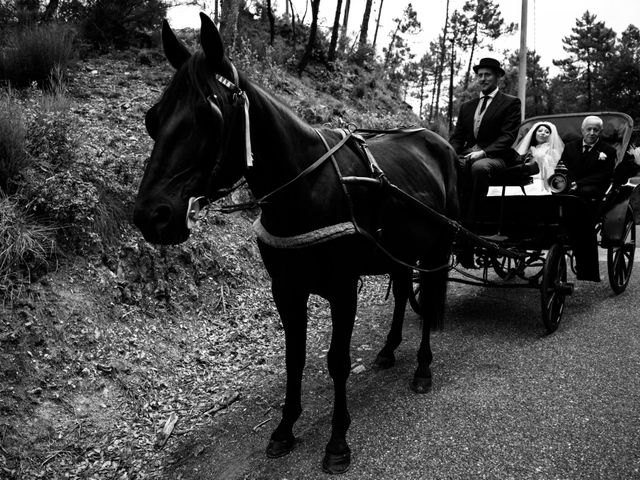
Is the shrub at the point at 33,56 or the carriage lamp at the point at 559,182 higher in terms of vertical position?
the shrub at the point at 33,56

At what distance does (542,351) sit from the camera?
4422 mm

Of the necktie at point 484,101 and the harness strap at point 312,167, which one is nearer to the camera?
the harness strap at point 312,167

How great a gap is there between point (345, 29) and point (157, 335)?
19.2 meters

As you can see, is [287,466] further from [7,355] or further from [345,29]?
[345,29]

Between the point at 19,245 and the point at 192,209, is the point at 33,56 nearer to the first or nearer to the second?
the point at 19,245

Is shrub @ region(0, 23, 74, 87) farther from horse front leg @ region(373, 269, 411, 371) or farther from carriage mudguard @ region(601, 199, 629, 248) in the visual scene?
carriage mudguard @ region(601, 199, 629, 248)

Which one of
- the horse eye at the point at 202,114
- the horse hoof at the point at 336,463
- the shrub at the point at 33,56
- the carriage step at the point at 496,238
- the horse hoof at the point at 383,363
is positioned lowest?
the horse hoof at the point at 383,363

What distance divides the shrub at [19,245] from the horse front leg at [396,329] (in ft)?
9.60

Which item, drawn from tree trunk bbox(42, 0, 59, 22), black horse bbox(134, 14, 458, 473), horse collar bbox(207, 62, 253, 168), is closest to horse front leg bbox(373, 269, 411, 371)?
black horse bbox(134, 14, 458, 473)

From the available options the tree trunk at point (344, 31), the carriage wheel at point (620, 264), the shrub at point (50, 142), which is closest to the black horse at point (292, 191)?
the shrub at point (50, 142)

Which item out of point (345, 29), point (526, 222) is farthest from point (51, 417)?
point (345, 29)

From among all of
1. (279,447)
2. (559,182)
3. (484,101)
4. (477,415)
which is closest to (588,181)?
(559,182)

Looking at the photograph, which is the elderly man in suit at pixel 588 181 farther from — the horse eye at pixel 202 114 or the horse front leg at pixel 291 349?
the horse eye at pixel 202 114

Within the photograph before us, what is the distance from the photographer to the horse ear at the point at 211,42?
6.75ft
